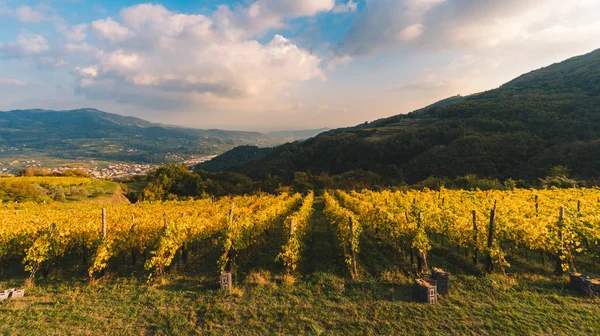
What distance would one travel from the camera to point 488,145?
191 ft

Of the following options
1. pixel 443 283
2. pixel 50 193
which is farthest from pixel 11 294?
pixel 50 193

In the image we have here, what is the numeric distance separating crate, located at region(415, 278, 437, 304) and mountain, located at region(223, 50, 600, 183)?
49749 millimetres

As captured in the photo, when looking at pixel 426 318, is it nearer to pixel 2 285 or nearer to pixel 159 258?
pixel 159 258

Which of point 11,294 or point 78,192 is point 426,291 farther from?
point 78,192

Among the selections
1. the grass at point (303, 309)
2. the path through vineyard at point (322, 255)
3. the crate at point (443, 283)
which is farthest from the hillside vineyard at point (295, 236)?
the crate at point (443, 283)

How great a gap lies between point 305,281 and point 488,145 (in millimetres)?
66057

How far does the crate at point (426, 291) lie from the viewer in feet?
26.2

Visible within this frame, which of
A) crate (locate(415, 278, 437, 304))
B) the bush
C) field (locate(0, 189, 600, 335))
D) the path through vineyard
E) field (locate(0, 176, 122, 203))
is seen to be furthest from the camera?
the bush

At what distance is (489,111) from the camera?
82.8 m

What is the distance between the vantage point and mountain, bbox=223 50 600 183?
164 ft

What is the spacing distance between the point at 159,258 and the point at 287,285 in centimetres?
520

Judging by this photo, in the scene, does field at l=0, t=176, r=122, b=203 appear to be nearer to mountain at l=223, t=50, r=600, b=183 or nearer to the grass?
the grass

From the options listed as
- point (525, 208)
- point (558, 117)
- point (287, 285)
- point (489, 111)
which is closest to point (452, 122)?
point (489, 111)

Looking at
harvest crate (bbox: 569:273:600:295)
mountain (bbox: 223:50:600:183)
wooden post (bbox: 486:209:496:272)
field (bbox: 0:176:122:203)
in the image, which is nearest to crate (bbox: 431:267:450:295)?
wooden post (bbox: 486:209:496:272)
